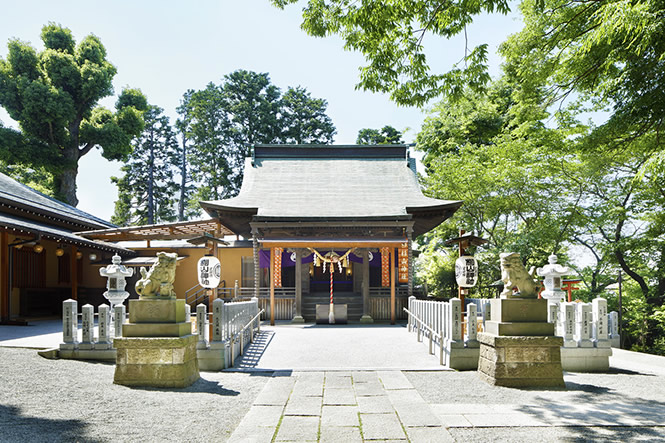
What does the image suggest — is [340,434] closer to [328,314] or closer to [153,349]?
[153,349]

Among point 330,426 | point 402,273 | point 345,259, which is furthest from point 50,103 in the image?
point 330,426

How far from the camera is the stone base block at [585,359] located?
752 centimetres

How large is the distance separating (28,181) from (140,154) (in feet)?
26.4

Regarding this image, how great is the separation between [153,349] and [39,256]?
1259 cm

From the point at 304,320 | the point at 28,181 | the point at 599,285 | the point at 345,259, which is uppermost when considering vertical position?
the point at 28,181

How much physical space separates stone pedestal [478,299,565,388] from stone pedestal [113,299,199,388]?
4.56 m

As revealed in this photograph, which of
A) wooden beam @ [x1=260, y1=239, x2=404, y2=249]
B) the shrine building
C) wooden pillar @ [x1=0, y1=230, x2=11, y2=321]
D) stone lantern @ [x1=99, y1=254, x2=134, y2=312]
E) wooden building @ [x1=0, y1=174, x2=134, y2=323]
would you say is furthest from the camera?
the shrine building

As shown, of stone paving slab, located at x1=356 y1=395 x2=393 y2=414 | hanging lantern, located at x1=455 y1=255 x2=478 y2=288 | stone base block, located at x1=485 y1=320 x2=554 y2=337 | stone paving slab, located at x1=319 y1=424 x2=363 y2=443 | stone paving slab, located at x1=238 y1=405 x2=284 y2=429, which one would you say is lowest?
stone paving slab, located at x1=356 y1=395 x2=393 y2=414

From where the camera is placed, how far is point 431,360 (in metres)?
7.91

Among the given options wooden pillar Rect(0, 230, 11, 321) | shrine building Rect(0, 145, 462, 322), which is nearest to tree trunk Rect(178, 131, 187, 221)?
shrine building Rect(0, 145, 462, 322)

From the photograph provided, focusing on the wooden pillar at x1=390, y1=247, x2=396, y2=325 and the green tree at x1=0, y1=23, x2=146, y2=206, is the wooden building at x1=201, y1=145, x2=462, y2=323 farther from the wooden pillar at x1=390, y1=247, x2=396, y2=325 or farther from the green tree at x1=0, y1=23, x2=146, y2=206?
the green tree at x1=0, y1=23, x2=146, y2=206

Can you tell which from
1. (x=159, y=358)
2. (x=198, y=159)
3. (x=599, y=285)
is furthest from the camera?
(x=198, y=159)

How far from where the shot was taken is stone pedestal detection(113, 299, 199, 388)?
228 inches

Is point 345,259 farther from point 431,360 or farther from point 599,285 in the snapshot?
point 599,285
